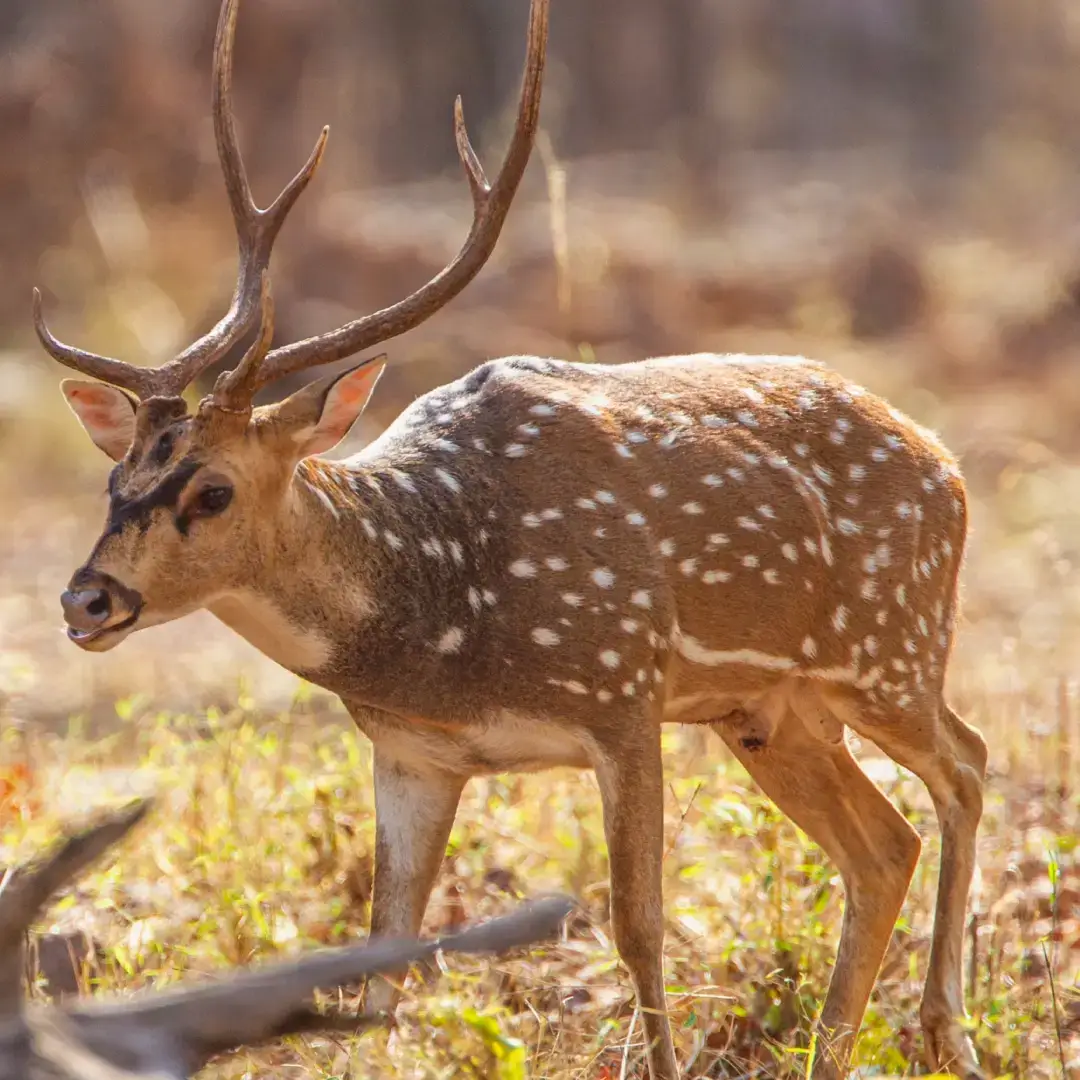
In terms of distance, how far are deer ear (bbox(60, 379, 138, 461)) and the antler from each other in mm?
41

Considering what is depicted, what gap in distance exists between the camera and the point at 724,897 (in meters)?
6.24

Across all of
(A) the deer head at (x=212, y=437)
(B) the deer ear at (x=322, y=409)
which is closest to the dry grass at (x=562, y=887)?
(A) the deer head at (x=212, y=437)

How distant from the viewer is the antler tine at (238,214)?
17.3 ft

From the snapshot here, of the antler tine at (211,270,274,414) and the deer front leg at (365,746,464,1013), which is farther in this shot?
the deer front leg at (365,746,464,1013)

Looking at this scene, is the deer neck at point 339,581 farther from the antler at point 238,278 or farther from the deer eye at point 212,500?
the antler at point 238,278

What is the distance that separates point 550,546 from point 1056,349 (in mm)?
12681

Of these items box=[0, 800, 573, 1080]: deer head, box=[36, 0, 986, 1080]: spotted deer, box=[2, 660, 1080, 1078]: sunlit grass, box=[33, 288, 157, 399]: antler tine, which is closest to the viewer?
box=[0, 800, 573, 1080]: deer head

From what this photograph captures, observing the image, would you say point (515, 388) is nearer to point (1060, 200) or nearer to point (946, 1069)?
point (946, 1069)

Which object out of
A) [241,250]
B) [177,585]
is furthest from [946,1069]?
[241,250]

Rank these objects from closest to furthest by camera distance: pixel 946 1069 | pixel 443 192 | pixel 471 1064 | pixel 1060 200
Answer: pixel 471 1064, pixel 946 1069, pixel 443 192, pixel 1060 200

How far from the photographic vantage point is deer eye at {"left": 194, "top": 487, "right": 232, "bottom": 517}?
4871 mm

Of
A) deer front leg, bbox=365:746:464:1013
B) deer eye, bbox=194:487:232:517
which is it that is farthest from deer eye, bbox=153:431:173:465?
deer front leg, bbox=365:746:464:1013

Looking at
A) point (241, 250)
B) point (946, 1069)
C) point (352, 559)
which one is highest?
point (241, 250)

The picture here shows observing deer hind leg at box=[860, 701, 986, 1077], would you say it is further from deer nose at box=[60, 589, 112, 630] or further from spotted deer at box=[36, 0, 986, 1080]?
deer nose at box=[60, 589, 112, 630]
